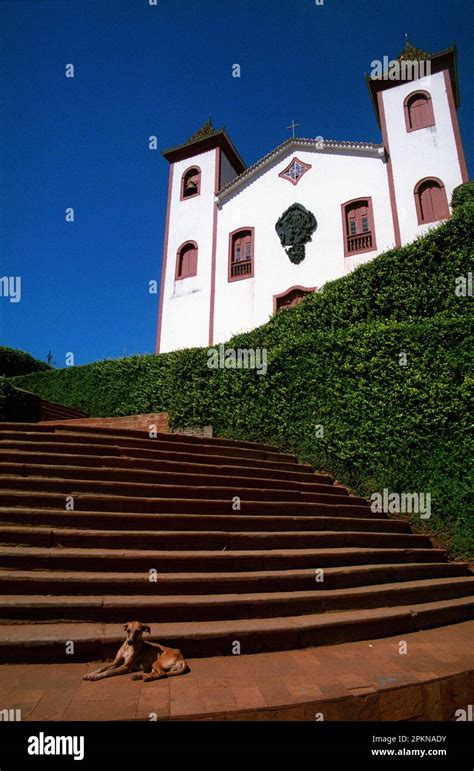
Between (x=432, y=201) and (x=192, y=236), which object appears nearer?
(x=432, y=201)

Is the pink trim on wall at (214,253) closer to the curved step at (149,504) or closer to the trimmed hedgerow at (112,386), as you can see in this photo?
the trimmed hedgerow at (112,386)

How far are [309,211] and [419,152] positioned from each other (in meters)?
4.79

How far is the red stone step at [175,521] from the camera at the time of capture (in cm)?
523

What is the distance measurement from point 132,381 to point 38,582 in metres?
11.5

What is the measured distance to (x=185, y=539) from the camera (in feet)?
17.7

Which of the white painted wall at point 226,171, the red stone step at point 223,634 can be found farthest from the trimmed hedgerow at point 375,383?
the white painted wall at point 226,171

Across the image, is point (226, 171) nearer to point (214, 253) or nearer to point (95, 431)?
point (214, 253)

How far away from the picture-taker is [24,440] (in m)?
7.71

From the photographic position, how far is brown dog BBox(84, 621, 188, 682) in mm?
3348

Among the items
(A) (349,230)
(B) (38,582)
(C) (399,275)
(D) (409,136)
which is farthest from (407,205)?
(B) (38,582)

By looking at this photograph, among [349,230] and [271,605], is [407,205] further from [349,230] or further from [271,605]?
[271,605]

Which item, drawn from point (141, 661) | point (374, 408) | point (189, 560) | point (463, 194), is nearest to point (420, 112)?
point (463, 194)

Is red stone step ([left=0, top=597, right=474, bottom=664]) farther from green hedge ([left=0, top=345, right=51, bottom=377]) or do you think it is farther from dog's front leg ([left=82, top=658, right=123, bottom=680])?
green hedge ([left=0, top=345, right=51, bottom=377])

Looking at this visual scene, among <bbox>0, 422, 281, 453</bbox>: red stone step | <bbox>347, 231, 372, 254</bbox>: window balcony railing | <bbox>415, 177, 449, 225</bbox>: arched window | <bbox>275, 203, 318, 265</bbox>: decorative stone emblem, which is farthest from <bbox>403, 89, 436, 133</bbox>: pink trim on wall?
<bbox>0, 422, 281, 453</bbox>: red stone step
